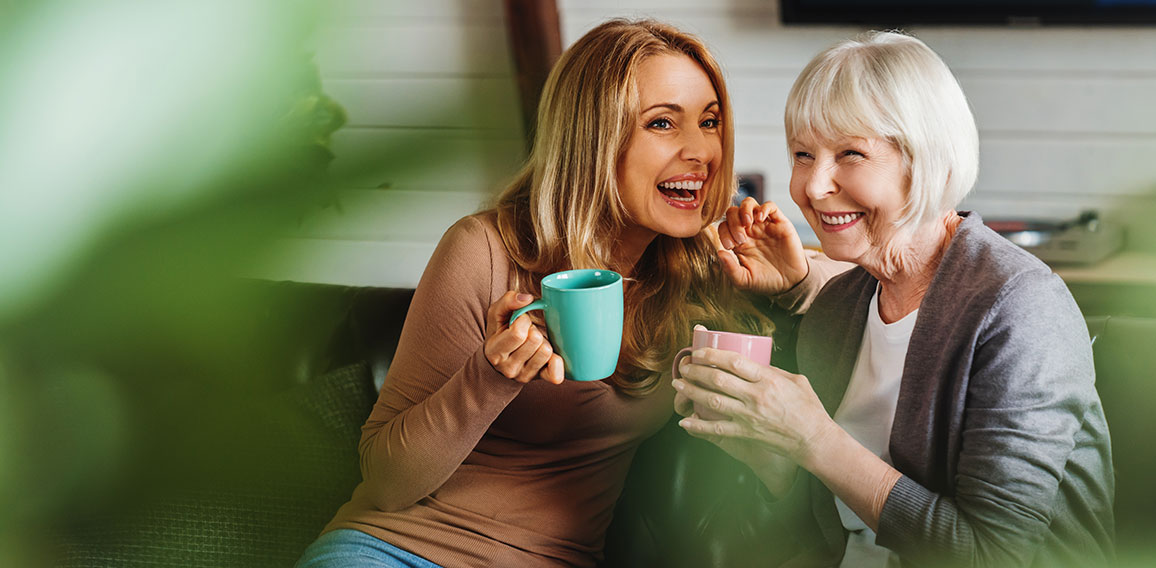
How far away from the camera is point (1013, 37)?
7.99 feet

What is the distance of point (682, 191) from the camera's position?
133cm

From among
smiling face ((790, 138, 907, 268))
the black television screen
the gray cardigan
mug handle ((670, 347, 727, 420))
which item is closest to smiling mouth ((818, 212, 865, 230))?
smiling face ((790, 138, 907, 268))

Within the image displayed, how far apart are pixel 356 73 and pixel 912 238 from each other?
101 centimetres

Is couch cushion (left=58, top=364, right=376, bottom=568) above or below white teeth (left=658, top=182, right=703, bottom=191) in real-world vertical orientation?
above

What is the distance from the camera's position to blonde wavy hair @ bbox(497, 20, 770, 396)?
1278 millimetres

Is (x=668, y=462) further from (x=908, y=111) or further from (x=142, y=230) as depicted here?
(x=142, y=230)

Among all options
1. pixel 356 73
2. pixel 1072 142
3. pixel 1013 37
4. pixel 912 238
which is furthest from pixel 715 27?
pixel 356 73

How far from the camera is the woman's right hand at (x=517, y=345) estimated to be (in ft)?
3.18

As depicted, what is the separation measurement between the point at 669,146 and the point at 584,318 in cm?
43

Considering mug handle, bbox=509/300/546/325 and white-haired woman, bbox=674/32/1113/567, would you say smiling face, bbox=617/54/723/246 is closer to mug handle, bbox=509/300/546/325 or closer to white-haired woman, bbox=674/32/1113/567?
white-haired woman, bbox=674/32/1113/567

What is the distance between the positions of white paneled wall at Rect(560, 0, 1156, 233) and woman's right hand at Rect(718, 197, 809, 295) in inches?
42.9

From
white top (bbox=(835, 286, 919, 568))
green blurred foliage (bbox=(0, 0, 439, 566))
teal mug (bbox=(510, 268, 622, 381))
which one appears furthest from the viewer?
white top (bbox=(835, 286, 919, 568))

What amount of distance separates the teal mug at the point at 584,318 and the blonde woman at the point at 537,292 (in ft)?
0.90

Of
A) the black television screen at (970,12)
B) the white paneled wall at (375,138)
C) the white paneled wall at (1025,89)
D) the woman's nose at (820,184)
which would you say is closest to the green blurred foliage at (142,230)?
the white paneled wall at (375,138)
